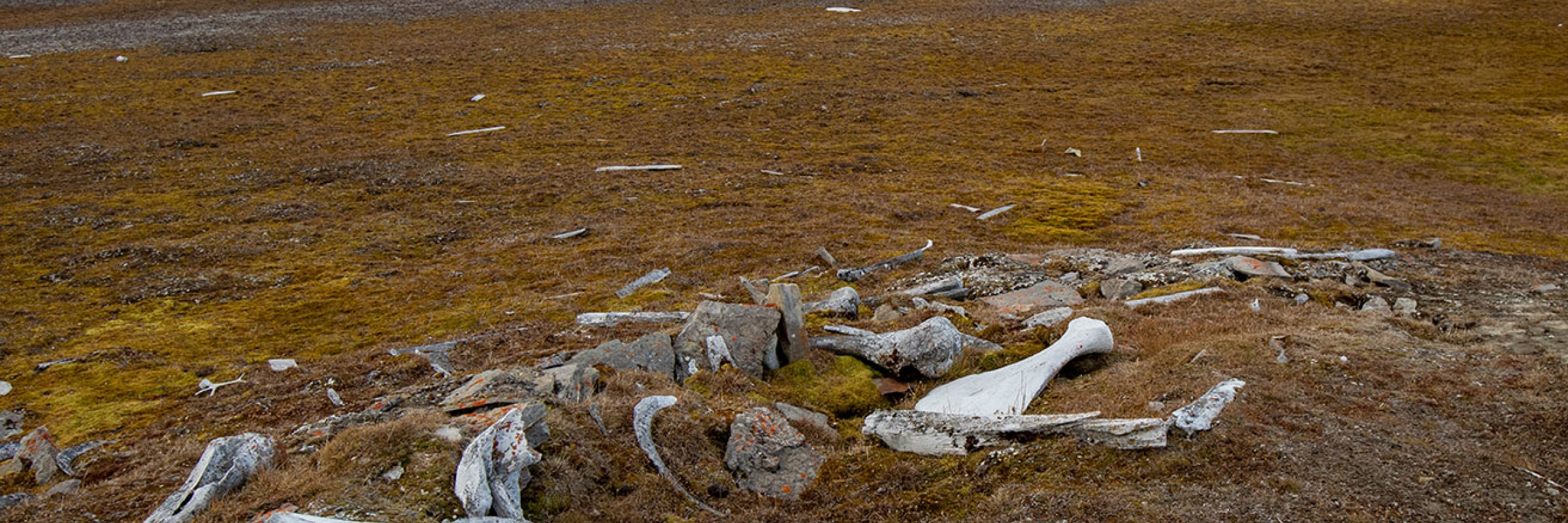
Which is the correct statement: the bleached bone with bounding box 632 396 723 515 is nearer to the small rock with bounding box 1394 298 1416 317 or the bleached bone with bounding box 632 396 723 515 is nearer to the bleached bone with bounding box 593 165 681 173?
the small rock with bounding box 1394 298 1416 317

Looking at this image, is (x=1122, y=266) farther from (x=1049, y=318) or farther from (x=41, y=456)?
(x=41, y=456)

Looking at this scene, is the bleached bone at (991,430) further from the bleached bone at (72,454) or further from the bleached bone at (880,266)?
the bleached bone at (880,266)

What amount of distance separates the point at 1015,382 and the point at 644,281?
24.7 feet

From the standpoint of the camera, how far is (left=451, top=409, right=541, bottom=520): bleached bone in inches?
205

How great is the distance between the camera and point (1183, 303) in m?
10.6

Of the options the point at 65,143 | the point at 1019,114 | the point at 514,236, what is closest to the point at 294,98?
the point at 65,143

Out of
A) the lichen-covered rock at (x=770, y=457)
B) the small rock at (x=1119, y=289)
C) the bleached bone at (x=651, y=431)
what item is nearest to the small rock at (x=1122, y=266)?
the small rock at (x=1119, y=289)

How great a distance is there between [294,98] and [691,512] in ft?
102

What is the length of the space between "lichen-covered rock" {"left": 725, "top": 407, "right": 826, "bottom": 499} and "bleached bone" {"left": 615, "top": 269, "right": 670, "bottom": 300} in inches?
266

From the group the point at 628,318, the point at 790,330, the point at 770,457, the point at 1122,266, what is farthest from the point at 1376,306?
the point at 628,318

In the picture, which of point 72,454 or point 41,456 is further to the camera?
point 72,454

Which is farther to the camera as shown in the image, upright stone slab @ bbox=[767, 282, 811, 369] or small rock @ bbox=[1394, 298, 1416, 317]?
small rock @ bbox=[1394, 298, 1416, 317]

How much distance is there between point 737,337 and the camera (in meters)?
8.70

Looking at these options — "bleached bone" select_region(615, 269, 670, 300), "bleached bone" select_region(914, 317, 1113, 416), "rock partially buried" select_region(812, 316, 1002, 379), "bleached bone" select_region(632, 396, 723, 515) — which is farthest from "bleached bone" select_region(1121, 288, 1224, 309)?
"bleached bone" select_region(615, 269, 670, 300)
